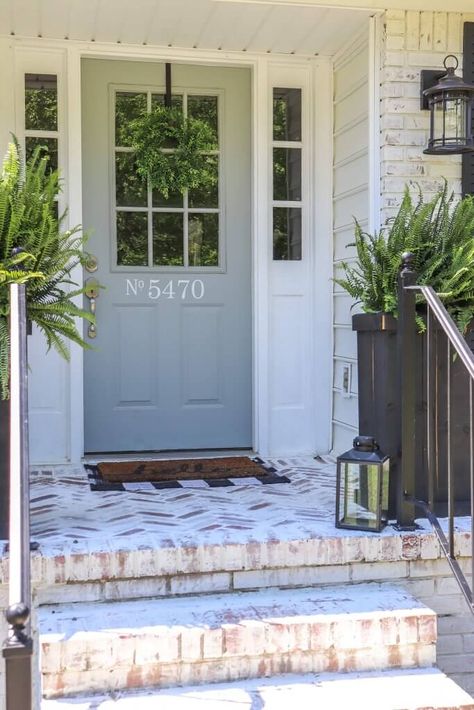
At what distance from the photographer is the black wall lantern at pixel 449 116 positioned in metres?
3.45

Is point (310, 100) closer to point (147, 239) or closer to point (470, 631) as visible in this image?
point (147, 239)

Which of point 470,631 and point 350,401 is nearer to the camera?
point 470,631

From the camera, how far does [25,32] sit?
388 cm

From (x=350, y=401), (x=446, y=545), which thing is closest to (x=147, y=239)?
(x=350, y=401)

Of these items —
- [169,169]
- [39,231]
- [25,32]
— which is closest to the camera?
[39,231]

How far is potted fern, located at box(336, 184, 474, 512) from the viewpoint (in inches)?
117

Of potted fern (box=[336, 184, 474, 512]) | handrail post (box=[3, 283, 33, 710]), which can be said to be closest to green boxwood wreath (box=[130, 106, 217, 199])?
potted fern (box=[336, 184, 474, 512])

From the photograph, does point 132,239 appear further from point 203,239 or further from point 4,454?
point 4,454

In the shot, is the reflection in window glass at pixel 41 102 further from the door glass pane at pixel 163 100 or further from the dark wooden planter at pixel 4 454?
the dark wooden planter at pixel 4 454

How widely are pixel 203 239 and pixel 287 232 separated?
443mm

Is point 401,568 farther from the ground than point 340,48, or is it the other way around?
point 340,48

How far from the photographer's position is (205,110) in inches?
169

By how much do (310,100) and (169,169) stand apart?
2.68 ft

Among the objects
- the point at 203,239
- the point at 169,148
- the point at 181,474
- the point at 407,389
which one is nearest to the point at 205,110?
the point at 169,148
